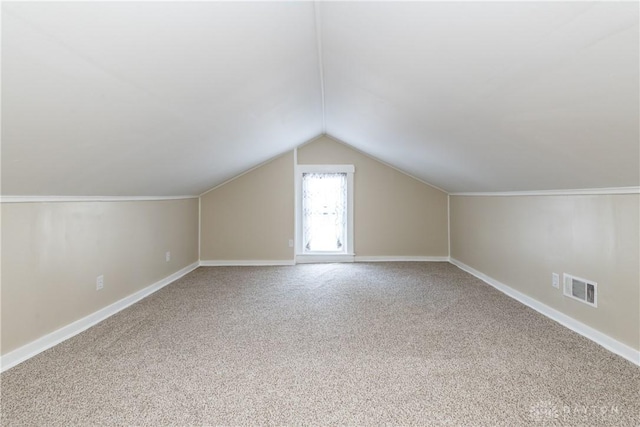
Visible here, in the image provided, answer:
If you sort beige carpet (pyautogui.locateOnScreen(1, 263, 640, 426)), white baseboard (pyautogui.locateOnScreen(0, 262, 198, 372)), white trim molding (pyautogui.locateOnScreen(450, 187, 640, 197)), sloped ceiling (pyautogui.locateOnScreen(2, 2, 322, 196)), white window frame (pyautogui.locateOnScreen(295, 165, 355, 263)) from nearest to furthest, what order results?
sloped ceiling (pyautogui.locateOnScreen(2, 2, 322, 196))
beige carpet (pyautogui.locateOnScreen(1, 263, 640, 426))
white baseboard (pyautogui.locateOnScreen(0, 262, 198, 372))
white trim molding (pyautogui.locateOnScreen(450, 187, 640, 197))
white window frame (pyautogui.locateOnScreen(295, 165, 355, 263))

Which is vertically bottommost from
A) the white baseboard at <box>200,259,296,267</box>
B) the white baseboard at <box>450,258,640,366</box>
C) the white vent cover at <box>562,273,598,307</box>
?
the white baseboard at <box>450,258,640,366</box>

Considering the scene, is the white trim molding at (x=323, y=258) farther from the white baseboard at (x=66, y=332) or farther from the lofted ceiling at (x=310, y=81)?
the lofted ceiling at (x=310, y=81)

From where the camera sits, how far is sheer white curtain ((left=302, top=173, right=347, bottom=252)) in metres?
5.29

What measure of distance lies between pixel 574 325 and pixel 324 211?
11.5 feet

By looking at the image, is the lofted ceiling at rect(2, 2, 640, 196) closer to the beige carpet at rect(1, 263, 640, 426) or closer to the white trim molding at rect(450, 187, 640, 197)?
the white trim molding at rect(450, 187, 640, 197)

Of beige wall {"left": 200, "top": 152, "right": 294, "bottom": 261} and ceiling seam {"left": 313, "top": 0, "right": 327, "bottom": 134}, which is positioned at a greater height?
ceiling seam {"left": 313, "top": 0, "right": 327, "bottom": 134}

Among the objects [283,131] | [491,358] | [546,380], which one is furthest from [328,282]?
[546,380]

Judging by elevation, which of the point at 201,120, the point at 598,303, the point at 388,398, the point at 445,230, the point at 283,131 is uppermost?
the point at 283,131

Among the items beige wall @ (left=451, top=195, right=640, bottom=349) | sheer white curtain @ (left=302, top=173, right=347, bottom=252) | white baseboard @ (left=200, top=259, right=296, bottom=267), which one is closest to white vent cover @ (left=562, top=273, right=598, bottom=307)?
beige wall @ (left=451, top=195, right=640, bottom=349)

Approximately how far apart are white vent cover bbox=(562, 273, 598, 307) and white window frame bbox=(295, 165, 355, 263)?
301 centimetres

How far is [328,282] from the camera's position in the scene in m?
4.01

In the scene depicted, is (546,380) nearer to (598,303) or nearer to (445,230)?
(598,303)

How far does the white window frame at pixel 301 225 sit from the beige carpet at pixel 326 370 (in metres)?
2.05

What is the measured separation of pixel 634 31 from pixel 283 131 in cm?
314
